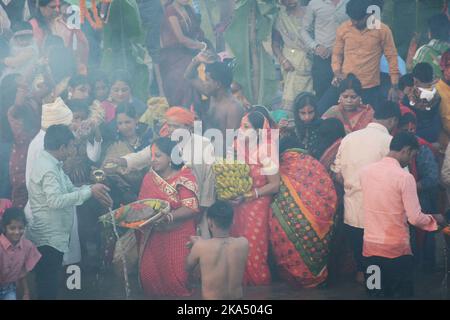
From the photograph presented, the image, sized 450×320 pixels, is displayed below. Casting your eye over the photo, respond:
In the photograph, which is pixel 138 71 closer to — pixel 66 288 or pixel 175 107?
pixel 175 107

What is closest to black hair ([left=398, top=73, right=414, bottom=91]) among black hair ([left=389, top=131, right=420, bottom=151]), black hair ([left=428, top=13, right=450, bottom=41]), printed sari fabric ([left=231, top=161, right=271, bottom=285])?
black hair ([left=428, top=13, right=450, bottom=41])

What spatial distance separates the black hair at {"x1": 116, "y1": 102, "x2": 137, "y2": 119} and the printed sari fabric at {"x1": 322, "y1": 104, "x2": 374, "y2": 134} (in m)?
1.70

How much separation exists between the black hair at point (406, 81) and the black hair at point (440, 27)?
27.0 inches

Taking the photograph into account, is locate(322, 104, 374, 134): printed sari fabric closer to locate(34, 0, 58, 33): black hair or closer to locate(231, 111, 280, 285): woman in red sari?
locate(231, 111, 280, 285): woman in red sari

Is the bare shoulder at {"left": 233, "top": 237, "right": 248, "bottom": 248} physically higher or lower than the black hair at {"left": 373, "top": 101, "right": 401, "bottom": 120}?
lower

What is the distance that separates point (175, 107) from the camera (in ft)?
31.1

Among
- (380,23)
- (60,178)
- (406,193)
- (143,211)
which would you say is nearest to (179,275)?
(143,211)

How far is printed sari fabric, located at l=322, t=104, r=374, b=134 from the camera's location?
9414mm

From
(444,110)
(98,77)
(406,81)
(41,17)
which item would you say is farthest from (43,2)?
(444,110)

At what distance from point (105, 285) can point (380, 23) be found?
3.47m

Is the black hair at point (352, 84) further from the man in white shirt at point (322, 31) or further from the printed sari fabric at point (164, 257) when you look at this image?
the printed sari fabric at point (164, 257)

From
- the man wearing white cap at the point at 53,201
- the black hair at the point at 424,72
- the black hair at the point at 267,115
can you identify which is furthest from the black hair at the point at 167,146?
the black hair at the point at 424,72

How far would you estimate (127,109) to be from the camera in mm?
9555

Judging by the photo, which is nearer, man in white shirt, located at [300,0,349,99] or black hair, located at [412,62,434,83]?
black hair, located at [412,62,434,83]
